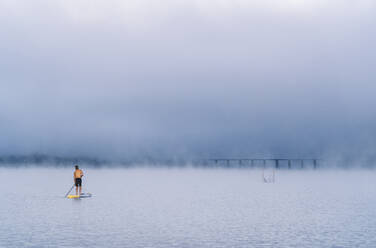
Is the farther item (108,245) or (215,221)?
(215,221)

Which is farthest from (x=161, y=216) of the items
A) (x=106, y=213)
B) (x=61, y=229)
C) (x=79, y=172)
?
(x=79, y=172)

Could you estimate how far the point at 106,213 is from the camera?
5144 centimetres

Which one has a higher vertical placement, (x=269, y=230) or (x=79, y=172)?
(x=79, y=172)

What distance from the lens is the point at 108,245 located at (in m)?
32.0

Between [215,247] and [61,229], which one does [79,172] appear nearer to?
[61,229]

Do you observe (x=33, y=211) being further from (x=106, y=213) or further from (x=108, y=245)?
(x=108, y=245)

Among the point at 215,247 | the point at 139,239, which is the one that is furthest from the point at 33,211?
the point at 215,247

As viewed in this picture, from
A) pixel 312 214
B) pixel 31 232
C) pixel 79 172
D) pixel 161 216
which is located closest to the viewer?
pixel 31 232

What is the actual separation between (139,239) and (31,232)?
7.55 m

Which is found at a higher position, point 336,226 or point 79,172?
point 79,172

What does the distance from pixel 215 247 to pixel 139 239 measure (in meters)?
5.04

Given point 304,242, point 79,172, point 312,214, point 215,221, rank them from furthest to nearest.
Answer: point 79,172 < point 312,214 < point 215,221 < point 304,242

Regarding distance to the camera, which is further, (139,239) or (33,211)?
(33,211)

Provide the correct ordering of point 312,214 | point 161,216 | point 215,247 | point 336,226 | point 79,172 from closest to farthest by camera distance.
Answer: point 215,247
point 336,226
point 161,216
point 312,214
point 79,172
